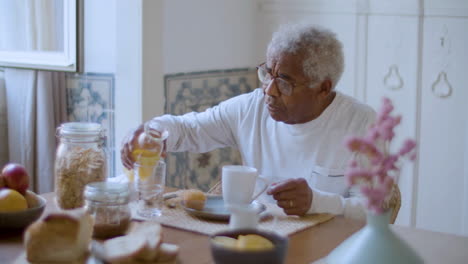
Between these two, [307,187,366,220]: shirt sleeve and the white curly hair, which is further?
the white curly hair

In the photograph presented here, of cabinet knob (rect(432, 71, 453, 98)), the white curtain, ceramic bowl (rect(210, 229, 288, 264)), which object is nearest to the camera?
ceramic bowl (rect(210, 229, 288, 264))

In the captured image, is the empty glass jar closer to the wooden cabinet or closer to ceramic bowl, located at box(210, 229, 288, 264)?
ceramic bowl, located at box(210, 229, 288, 264)

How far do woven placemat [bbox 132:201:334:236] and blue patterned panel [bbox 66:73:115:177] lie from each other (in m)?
1.14

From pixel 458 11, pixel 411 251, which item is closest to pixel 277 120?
pixel 411 251

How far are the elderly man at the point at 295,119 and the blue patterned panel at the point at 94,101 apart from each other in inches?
24.0

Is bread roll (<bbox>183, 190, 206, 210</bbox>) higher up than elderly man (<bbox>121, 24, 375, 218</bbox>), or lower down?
lower down

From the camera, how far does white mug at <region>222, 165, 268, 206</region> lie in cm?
171

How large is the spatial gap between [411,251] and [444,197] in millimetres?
1800

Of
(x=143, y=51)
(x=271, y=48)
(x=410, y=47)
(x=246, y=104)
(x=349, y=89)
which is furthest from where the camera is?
(x=349, y=89)

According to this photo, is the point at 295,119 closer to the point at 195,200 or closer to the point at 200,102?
the point at 195,200

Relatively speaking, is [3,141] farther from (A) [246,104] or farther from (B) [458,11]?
(B) [458,11]

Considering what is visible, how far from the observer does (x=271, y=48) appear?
2.15 m

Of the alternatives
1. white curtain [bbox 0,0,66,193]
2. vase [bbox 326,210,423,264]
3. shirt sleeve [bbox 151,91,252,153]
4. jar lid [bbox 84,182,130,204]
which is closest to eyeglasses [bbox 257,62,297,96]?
shirt sleeve [bbox 151,91,252,153]

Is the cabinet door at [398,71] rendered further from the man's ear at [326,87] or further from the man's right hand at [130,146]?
the man's right hand at [130,146]
